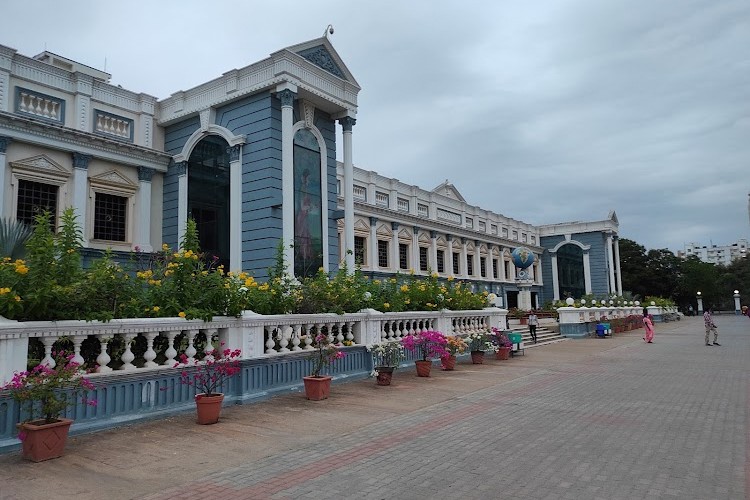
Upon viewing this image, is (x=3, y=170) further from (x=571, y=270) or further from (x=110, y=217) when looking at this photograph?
(x=571, y=270)

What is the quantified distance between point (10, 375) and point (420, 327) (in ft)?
30.1

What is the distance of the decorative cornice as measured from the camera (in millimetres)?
16391

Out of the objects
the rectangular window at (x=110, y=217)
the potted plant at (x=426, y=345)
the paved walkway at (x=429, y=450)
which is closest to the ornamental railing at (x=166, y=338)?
the potted plant at (x=426, y=345)

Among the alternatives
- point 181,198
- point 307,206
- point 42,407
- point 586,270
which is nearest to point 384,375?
point 42,407

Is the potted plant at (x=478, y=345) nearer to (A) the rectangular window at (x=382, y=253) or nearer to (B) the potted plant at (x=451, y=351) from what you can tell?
(B) the potted plant at (x=451, y=351)

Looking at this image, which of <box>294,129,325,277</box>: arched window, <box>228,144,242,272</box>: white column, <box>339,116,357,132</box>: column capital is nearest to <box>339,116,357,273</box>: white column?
<box>339,116,357,132</box>: column capital

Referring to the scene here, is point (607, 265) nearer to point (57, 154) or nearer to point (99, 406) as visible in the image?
point (57, 154)

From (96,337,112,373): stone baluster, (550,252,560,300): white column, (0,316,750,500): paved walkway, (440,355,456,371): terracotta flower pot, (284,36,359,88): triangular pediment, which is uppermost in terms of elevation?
(284,36,359,88): triangular pediment

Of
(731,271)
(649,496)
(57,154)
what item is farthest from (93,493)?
(731,271)

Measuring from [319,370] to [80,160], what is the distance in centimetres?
1202

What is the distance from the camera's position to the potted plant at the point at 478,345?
13953 mm

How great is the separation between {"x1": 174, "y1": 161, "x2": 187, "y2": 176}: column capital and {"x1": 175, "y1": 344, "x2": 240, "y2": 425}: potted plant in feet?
41.4

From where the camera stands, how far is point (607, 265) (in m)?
52.4

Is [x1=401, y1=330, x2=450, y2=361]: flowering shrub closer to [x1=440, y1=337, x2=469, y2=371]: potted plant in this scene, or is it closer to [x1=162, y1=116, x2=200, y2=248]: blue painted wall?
[x1=440, y1=337, x2=469, y2=371]: potted plant
